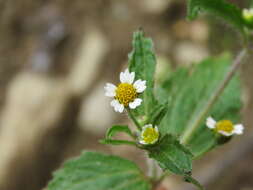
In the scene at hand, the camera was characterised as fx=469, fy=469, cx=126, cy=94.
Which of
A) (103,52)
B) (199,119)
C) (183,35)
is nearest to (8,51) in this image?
(103,52)

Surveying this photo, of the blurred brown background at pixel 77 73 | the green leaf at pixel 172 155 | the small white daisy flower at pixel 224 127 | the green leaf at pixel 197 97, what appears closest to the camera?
the green leaf at pixel 172 155

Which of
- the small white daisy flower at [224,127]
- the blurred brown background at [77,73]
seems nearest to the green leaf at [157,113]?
the small white daisy flower at [224,127]

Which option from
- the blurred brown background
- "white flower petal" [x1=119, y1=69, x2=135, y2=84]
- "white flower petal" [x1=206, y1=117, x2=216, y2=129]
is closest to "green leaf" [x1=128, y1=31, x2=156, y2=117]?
"white flower petal" [x1=119, y1=69, x2=135, y2=84]

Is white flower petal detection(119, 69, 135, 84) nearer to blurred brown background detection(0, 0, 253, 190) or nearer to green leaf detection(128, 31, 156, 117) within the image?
green leaf detection(128, 31, 156, 117)

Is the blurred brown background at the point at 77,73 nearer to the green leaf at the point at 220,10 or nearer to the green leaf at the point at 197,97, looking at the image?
the green leaf at the point at 197,97

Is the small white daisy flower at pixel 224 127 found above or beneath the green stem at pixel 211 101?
beneath

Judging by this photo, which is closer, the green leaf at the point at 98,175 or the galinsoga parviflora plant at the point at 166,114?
the galinsoga parviflora plant at the point at 166,114

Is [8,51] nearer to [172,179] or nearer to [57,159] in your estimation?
[57,159]
